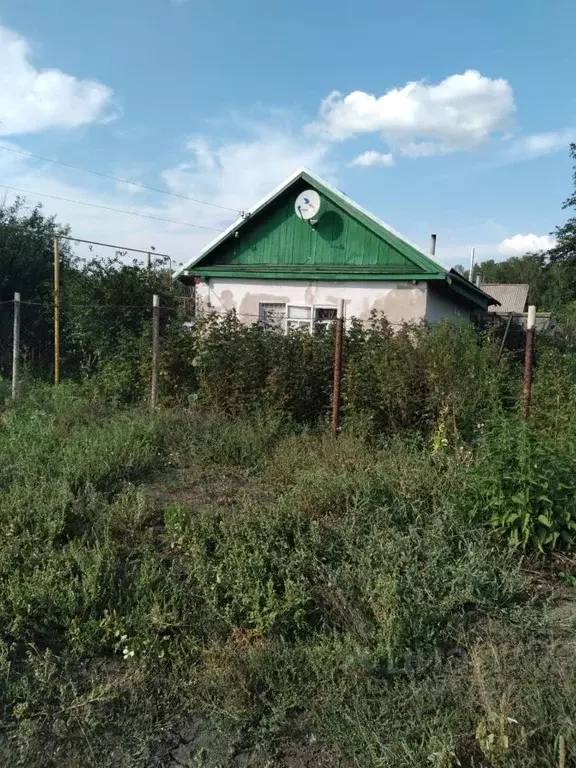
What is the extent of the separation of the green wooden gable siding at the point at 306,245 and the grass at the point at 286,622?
284 inches

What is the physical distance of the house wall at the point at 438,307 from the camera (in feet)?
37.5

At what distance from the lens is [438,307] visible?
12172mm

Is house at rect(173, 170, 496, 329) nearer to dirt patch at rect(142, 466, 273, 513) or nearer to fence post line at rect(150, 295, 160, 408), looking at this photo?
fence post line at rect(150, 295, 160, 408)

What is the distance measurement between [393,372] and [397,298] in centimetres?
523

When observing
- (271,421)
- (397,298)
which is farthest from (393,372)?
(397,298)

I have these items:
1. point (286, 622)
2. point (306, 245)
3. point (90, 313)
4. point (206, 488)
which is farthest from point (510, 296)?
point (286, 622)

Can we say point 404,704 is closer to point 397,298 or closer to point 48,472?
point 48,472

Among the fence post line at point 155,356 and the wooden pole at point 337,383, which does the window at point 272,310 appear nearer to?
the fence post line at point 155,356

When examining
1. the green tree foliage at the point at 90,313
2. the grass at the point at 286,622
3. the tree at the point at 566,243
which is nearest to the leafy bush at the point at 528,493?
the grass at the point at 286,622

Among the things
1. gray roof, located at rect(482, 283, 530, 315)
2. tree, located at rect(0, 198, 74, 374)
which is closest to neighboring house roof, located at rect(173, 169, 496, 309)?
tree, located at rect(0, 198, 74, 374)

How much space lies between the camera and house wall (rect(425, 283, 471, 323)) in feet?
37.5

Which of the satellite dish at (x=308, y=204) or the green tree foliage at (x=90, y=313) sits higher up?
the satellite dish at (x=308, y=204)

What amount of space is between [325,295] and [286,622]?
9379 millimetres

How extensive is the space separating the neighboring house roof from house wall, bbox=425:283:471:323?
0.22 meters
